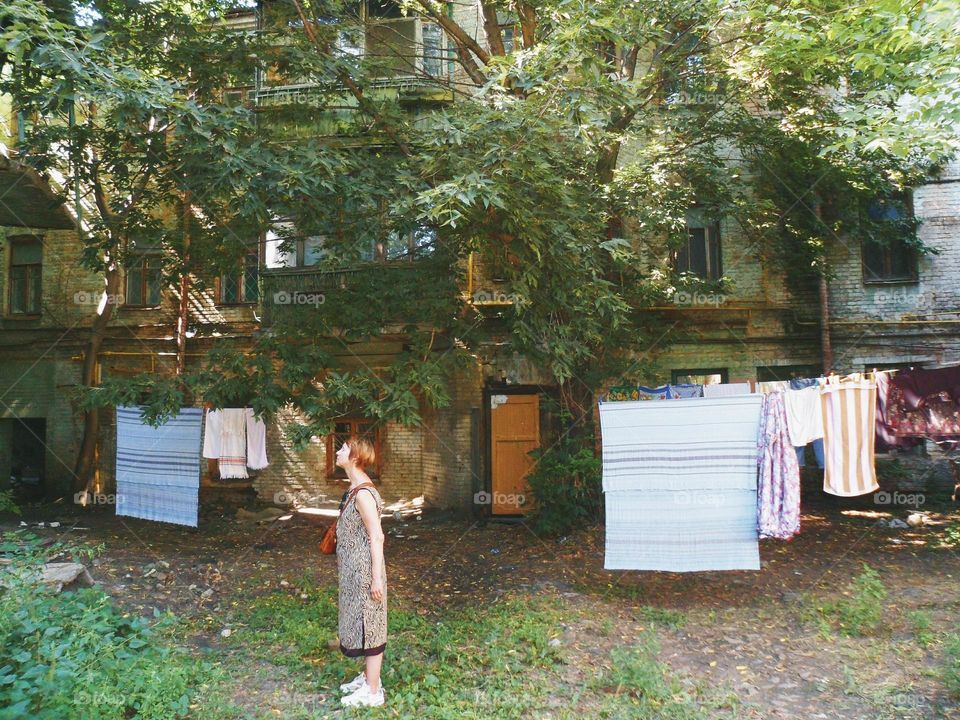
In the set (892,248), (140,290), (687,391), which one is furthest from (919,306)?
(140,290)

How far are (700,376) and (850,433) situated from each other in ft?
17.2

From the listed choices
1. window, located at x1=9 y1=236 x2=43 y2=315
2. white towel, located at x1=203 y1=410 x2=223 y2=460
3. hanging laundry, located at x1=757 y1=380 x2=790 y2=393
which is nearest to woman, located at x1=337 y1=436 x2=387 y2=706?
hanging laundry, located at x1=757 y1=380 x2=790 y2=393

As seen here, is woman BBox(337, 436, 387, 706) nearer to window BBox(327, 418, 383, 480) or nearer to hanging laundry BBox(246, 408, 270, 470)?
hanging laundry BBox(246, 408, 270, 470)

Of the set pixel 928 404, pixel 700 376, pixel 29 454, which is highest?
pixel 700 376

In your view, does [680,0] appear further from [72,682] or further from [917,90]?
[72,682]

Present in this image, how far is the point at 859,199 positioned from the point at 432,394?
8.61 metres

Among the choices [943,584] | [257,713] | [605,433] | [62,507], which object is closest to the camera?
[257,713]

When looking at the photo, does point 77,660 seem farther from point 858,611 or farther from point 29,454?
point 29,454

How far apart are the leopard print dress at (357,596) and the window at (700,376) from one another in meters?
8.71

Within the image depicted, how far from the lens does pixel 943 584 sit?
7.36 m

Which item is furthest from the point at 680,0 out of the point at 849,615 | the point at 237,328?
the point at 237,328

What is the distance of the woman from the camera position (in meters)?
4.67

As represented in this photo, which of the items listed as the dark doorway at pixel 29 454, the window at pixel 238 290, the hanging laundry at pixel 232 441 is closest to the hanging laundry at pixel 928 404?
the hanging laundry at pixel 232 441

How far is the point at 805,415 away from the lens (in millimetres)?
7098
